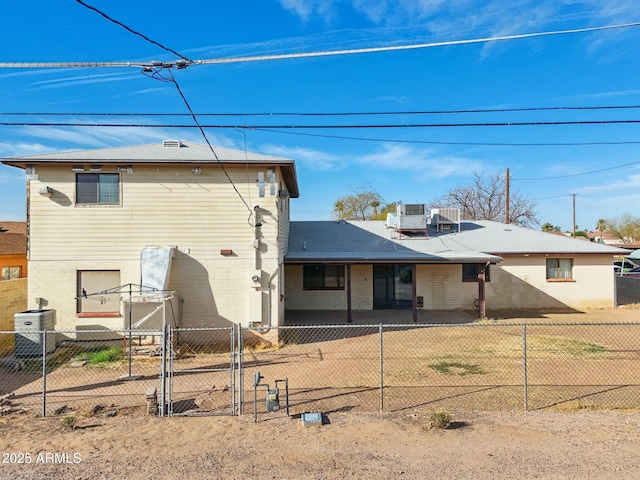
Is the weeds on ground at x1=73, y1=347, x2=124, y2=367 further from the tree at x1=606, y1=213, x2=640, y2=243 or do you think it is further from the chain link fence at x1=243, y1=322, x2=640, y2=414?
the tree at x1=606, y1=213, x2=640, y2=243

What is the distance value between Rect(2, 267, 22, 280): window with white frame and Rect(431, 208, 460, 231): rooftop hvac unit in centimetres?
2228

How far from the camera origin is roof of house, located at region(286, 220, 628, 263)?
631 inches

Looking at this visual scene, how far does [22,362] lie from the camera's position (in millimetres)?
10070

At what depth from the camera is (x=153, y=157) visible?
1234 cm

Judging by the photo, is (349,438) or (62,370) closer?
(349,438)

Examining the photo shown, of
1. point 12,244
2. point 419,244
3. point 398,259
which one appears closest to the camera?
point 398,259

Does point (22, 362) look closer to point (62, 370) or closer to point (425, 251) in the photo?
point (62, 370)

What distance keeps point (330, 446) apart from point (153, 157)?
9974 millimetres

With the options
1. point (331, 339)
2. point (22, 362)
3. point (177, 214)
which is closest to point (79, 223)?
point (177, 214)

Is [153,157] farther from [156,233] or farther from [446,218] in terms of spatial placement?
[446,218]

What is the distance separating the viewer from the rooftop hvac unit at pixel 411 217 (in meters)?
20.0

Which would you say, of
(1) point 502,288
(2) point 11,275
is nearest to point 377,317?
(1) point 502,288

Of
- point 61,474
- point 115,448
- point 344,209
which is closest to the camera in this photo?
point 61,474

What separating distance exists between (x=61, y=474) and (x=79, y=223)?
891cm
